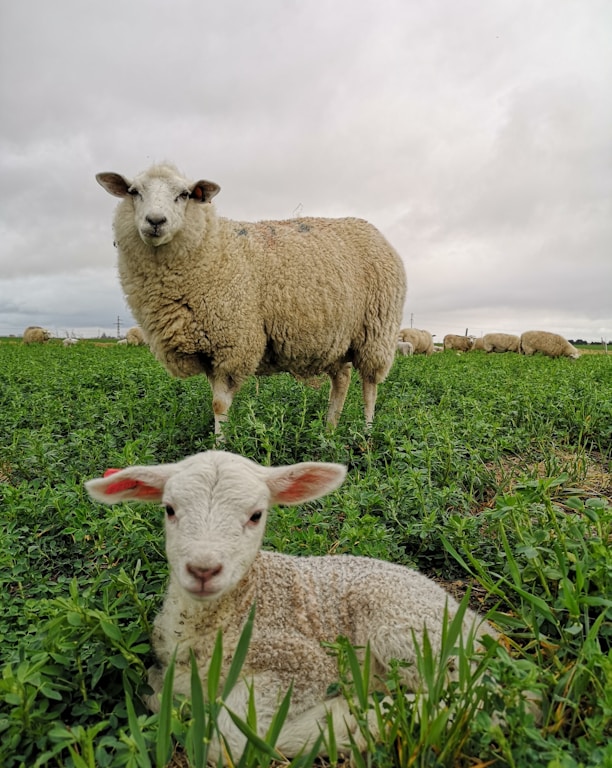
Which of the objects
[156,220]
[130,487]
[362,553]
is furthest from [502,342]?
[130,487]

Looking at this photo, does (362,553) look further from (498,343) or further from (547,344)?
(498,343)

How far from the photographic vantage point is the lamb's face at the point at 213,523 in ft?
6.36

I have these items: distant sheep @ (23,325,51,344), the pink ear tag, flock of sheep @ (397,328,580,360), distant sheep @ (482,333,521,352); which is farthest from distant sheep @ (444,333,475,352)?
the pink ear tag

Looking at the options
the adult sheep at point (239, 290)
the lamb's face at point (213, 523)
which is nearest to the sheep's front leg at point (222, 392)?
the adult sheep at point (239, 290)

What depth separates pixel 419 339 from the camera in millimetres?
33438

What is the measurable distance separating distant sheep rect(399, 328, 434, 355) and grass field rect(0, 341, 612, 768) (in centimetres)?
2706

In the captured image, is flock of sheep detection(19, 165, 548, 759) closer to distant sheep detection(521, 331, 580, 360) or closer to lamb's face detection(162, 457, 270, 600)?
lamb's face detection(162, 457, 270, 600)

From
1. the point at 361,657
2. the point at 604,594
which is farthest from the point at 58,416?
the point at 604,594

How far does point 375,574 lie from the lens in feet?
8.22

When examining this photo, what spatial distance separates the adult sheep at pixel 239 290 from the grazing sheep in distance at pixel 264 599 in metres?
2.57

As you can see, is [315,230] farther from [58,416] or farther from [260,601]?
[260,601]

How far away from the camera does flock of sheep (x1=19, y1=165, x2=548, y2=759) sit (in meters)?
2.10

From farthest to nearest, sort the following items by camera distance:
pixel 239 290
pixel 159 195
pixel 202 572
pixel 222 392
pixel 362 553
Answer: pixel 239 290 < pixel 222 392 < pixel 159 195 < pixel 362 553 < pixel 202 572

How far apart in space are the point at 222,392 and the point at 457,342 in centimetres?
3585
